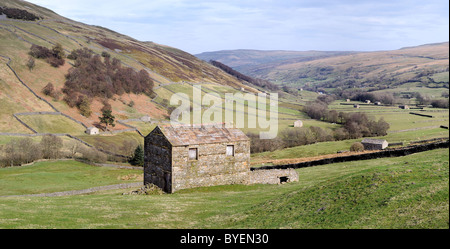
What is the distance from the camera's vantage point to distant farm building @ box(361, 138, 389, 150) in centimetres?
6931

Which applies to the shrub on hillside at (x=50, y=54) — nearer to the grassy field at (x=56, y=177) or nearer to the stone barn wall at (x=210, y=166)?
the grassy field at (x=56, y=177)

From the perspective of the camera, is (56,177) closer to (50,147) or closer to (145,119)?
(50,147)

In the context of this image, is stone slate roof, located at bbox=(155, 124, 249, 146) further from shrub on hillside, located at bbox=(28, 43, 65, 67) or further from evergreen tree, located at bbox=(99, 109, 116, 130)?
shrub on hillside, located at bbox=(28, 43, 65, 67)

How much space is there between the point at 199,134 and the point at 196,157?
2.49m

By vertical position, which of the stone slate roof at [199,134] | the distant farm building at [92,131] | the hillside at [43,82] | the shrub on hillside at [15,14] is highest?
the shrub on hillside at [15,14]

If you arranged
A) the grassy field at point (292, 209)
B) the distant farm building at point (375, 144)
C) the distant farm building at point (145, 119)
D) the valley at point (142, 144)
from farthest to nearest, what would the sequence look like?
1. the distant farm building at point (145, 119)
2. the distant farm building at point (375, 144)
3. the valley at point (142, 144)
4. the grassy field at point (292, 209)

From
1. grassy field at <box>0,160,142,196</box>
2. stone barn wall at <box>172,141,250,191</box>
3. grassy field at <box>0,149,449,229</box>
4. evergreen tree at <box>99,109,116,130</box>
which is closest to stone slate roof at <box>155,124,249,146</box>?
stone barn wall at <box>172,141,250,191</box>

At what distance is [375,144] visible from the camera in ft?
230

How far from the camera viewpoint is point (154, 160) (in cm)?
3559

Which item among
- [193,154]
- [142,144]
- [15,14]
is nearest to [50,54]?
[15,14]

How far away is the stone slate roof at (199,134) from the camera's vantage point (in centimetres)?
3400

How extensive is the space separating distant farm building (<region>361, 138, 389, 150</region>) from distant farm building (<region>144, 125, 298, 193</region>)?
4015 cm

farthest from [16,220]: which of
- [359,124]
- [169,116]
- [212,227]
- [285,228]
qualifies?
[169,116]

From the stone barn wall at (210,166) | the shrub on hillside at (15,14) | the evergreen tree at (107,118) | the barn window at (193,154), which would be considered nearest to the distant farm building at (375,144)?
the stone barn wall at (210,166)
